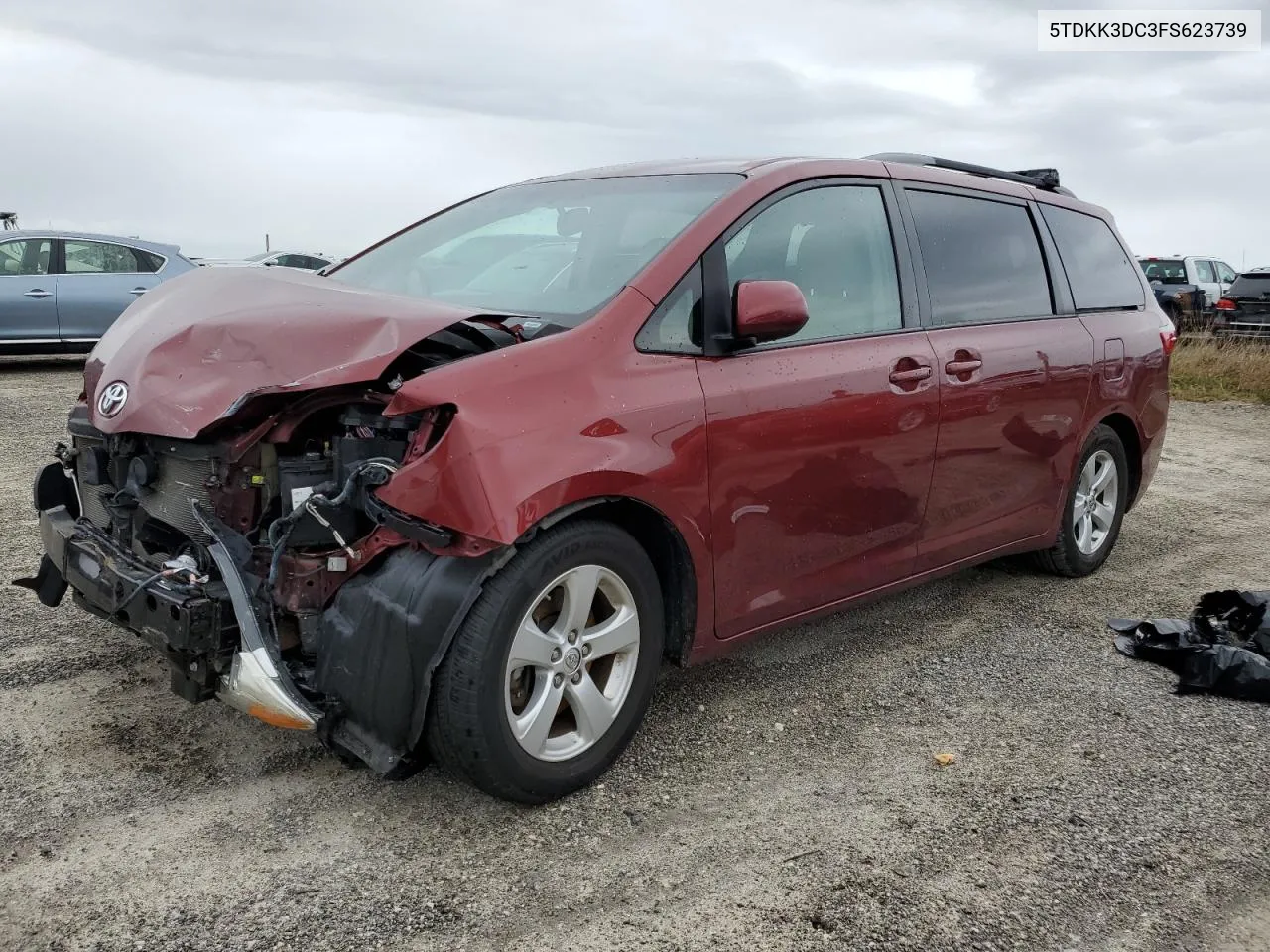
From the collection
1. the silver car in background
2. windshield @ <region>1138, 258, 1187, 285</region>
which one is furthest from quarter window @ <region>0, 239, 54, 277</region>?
windshield @ <region>1138, 258, 1187, 285</region>

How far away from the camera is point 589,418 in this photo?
2.89 m

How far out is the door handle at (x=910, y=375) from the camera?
12.4 ft

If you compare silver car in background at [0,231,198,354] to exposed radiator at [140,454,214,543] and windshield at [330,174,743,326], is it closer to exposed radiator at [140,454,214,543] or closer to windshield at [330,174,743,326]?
windshield at [330,174,743,326]

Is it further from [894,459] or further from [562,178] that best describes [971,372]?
[562,178]

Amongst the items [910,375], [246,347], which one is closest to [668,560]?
[910,375]

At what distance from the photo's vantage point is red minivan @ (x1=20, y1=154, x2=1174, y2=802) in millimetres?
2727

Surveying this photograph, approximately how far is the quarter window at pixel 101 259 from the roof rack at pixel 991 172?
996 cm

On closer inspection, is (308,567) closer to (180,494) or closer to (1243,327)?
(180,494)

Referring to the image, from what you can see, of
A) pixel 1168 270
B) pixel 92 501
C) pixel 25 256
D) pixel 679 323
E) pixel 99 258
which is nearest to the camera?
pixel 679 323

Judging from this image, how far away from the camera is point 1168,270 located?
21.4m

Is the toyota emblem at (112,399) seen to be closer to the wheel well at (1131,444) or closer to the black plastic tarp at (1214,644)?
the black plastic tarp at (1214,644)

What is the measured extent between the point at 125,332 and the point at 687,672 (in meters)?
2.22

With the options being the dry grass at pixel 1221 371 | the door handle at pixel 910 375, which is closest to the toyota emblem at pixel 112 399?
the door handle at pixel 910 375

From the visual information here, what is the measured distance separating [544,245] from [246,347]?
3.91 ft
